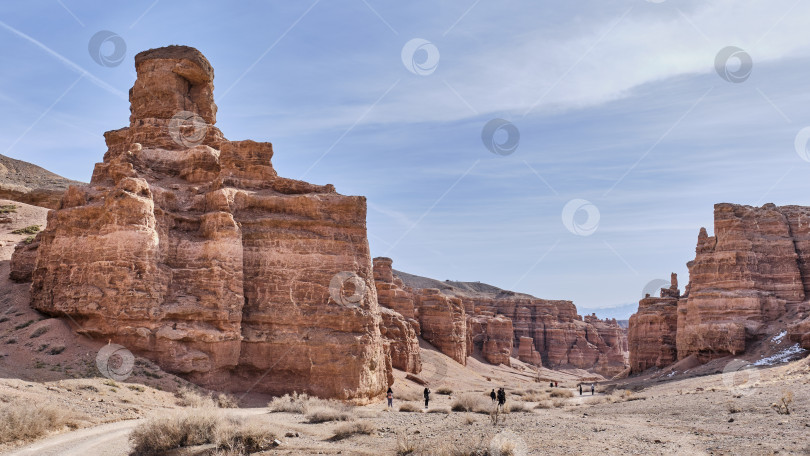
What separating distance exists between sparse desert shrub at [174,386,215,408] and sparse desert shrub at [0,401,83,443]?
451 centimetres

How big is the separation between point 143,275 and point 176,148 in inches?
333

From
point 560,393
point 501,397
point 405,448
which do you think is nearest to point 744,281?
point 560,393

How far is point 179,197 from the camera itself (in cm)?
2672

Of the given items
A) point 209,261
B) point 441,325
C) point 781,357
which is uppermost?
point 441,325

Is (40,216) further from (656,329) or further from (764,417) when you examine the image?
(656,329)

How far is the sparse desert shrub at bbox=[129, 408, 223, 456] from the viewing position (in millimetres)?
14133

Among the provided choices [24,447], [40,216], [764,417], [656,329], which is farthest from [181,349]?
[656,329]

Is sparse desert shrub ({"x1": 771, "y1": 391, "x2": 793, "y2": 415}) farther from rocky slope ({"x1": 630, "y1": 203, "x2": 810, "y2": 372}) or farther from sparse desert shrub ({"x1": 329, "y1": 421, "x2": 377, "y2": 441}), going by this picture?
rocky slope ({"x1": 630, "y1": 203, "x2": 810, "y2": 372})

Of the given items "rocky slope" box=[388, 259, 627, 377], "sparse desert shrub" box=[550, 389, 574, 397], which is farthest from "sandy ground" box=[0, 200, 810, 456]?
"rocky slope" box=[388, 259, 627, 377]

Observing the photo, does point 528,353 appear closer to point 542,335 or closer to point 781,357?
point 542,335

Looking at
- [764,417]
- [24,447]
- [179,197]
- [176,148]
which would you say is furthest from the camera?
[176,148]

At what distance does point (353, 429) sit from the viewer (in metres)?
17.0

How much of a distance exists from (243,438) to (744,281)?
135 ft

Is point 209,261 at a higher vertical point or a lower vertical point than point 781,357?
higher
